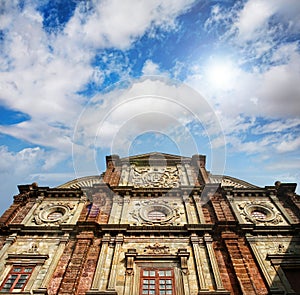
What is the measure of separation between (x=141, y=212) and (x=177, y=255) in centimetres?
431

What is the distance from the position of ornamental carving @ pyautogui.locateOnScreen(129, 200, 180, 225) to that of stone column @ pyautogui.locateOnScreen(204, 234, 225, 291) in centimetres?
251

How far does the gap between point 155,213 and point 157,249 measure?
3530 millimetres

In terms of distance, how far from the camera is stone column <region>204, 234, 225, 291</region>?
1138 centimetres

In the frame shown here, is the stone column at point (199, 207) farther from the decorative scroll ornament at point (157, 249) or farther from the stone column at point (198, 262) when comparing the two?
the decorative scroll ornament at point (157, 249)

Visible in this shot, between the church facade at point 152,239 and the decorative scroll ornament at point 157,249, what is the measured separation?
0.18 ft

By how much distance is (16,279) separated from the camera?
12219mm

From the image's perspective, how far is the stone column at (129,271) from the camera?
1124cm

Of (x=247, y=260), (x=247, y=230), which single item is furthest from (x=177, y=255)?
(x=247, y=230)

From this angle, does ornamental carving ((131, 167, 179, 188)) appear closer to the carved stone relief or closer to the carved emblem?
the carved stone relief

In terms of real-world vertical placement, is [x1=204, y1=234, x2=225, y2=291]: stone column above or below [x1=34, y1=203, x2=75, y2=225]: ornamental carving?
below

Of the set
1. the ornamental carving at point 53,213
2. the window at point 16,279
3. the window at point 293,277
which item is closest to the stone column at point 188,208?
the window at point 293,277

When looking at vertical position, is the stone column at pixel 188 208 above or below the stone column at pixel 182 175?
below

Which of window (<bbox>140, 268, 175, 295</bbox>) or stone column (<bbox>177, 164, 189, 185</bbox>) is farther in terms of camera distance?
stone column (<bbox>177, 164, 189, 185</bbox>)

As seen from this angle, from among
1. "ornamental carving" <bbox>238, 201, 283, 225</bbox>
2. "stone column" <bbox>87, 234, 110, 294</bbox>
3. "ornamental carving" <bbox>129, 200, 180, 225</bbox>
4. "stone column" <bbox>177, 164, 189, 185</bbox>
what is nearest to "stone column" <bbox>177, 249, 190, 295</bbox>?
"ornamental carving" <bbox>129, 200, 180, 225</bbox>
